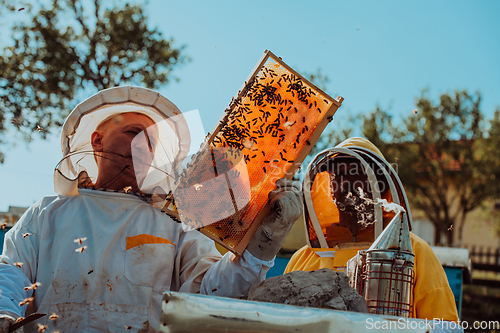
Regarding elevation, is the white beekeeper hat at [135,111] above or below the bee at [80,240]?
above

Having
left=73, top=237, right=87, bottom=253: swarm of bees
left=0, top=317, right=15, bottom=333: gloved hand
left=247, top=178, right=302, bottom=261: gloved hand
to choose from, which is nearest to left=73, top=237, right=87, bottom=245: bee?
left=73, top=237, right=87, bottom=253: swarm of bees

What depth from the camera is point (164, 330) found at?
1.27m

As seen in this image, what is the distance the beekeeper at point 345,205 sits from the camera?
2.91m

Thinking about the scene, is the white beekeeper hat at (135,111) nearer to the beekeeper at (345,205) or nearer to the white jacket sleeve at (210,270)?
the white jacket sleeve at (210,270)

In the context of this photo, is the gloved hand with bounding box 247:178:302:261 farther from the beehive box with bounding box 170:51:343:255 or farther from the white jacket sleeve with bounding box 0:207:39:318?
the white jacket sleeve with bounding box 0:207:39:318

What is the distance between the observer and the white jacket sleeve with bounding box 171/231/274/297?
2211 mm

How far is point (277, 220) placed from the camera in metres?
2.07

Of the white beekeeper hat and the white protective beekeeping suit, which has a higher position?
the white beekeeper hat

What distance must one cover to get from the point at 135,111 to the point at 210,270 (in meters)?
1.24

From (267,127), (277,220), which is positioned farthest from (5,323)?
(267,127)

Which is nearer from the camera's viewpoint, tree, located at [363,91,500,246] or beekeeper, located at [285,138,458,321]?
beekeeper, located at [285,138,458,321]

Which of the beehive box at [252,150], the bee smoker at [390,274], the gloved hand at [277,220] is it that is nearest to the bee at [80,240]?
the beehive box at [252,150]

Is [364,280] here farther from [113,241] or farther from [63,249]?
[63,249]

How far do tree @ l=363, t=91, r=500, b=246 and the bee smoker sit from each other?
54.7ft
